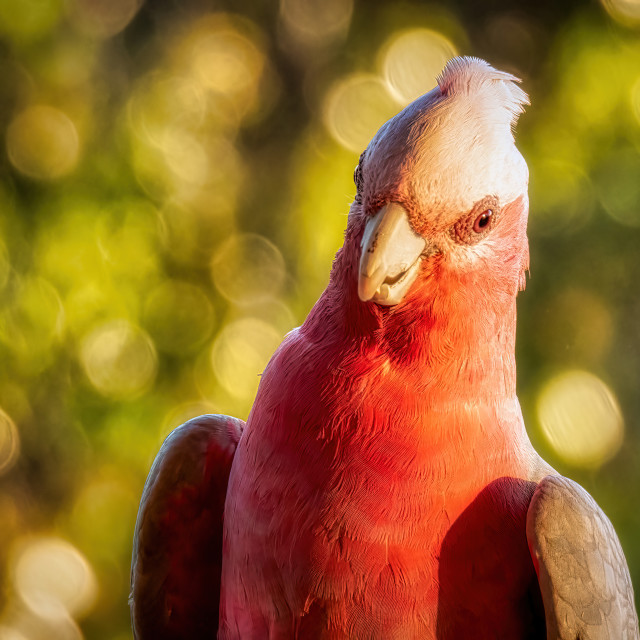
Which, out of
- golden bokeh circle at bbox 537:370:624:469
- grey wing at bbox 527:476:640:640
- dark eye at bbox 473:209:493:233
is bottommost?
grey wing at bbox 527:476:640:640

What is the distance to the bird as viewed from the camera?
547mm

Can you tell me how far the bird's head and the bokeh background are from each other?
2.34ft

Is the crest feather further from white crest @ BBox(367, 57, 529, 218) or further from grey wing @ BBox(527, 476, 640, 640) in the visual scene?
grey wing @ BBox(527, 476, 640, 640)

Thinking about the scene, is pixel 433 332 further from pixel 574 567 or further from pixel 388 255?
pixel 574 567

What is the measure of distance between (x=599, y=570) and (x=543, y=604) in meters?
0.06

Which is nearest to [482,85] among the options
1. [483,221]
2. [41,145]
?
[483,221]

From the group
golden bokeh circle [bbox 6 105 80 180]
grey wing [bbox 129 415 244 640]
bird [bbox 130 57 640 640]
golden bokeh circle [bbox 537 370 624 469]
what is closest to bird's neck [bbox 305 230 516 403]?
Answer: bird [bbox 130 57 640 640]

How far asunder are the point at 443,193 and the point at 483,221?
0.17 feet

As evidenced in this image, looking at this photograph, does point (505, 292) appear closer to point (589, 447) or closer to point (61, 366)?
point (589, 447)

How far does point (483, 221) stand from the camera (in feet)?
1.84

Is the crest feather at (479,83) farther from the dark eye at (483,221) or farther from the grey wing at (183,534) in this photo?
the grey wing at (183,534)

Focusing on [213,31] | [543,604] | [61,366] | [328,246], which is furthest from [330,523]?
[213,31]

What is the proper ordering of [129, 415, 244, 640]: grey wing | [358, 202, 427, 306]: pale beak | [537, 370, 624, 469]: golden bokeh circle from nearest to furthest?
[358, 202, 427, 306]: pale beak
[129, 415, 244, 640]: grey wing
[537, 370, 624, 469]: golden bokeh circle

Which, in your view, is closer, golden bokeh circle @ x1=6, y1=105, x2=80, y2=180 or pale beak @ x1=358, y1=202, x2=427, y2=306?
pale beak @ x1=358, y1=202, x2=427, y2=306
